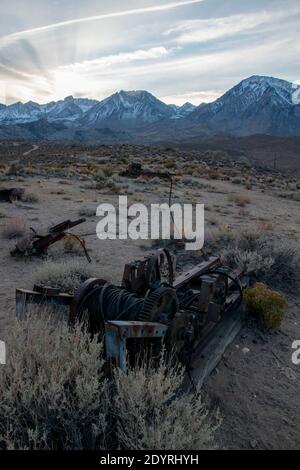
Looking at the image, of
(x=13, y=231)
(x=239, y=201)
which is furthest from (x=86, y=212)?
(x=239, y=201)

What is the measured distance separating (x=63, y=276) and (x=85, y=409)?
11.3ft

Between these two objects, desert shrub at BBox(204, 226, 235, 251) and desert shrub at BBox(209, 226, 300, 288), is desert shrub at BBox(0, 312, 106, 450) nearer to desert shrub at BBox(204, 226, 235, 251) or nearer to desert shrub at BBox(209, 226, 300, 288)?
desert shrub at BBox(209, 226, 300, 288)

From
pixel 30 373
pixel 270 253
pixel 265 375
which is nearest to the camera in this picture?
pixel 30 373

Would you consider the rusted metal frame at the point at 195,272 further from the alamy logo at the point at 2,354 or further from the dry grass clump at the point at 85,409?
the alamy logo at the point at 2,354

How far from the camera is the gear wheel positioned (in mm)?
3377

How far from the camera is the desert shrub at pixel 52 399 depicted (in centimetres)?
268

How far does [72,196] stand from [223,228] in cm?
865

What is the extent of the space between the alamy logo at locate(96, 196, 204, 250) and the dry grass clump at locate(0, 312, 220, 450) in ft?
14.5

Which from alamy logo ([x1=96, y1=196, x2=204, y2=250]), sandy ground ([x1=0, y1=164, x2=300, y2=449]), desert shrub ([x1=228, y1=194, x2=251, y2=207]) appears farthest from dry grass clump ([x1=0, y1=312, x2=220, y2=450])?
desert shrub ([x1=228, y1=194, x2=251, y2=207])

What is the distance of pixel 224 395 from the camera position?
3828mm

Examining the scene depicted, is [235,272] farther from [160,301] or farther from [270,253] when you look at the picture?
[160,301]

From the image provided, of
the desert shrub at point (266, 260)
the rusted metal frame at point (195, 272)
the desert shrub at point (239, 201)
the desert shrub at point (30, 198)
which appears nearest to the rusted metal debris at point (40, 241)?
the rusted metal frame at point (195, 272)

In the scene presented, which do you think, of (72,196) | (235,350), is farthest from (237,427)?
(72,196)

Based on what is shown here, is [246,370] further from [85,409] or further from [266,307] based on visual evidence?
[85,409]
